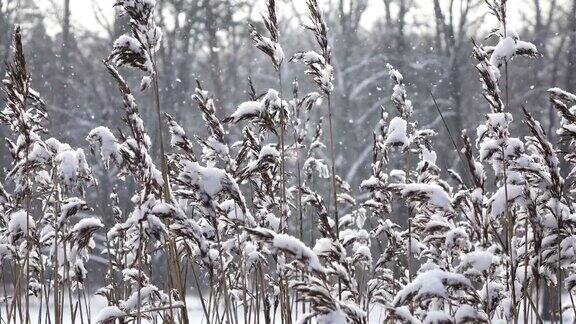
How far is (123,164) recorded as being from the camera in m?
2.88

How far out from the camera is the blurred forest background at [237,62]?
1694 cm

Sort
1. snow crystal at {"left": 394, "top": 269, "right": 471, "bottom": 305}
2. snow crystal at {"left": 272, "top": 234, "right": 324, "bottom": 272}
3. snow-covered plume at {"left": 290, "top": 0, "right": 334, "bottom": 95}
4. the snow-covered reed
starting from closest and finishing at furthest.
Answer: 1. snow crystal at {"left": 272, "top": 234, "right": 324, "bottom": 272}
2. snow crystal at {"left": 394, "top": 269, "right": 471, "bottom": 305}
3. the snow-covered reed
4. snow-covered plume at {"left": 290, "top": 0, "right": 334, "bottom": 95}

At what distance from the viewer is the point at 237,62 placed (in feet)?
61.9

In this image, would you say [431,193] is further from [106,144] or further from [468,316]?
[106,144]

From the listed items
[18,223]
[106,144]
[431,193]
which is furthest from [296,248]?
[18,223]

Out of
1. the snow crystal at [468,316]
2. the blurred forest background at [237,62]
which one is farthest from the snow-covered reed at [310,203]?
the blurred forest background at [237,62]

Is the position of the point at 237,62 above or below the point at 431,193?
above

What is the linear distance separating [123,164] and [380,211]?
1617 mm

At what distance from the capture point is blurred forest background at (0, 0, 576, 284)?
16.9 m

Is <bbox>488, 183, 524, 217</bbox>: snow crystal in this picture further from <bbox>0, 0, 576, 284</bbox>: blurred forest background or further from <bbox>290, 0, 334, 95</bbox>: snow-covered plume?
<bbox>0, 0, 576, 284</bbox>: blurred forest background

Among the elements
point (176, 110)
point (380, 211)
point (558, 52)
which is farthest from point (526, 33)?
point (380, 211)

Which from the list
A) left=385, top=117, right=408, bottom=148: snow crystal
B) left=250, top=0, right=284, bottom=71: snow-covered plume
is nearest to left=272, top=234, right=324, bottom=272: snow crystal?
left=250, top=0, right=284, bottom=71: snow-covered plume

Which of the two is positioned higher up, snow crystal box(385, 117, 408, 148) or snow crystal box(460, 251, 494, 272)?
snow crystal box(385, 117, 408, 148)

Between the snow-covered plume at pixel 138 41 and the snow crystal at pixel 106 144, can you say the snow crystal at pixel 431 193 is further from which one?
the snow crystal at pixel 106 144
